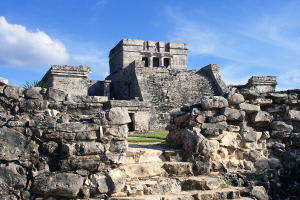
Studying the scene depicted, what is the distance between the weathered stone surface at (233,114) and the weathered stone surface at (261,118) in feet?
1.04

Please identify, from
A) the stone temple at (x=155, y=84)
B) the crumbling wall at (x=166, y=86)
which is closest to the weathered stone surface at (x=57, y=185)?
the stone temple at (x=155, y=84)

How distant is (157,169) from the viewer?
482cm

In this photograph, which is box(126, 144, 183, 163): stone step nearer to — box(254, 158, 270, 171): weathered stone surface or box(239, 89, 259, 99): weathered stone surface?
box(254, 158, 270, 171): weathered stone surface

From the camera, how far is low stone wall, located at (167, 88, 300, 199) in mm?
5199

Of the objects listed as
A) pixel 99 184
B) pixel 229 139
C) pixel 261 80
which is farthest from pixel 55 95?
pixel 261 80

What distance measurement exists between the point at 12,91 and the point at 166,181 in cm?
250

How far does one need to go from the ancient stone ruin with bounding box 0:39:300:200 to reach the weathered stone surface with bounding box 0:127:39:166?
1cm

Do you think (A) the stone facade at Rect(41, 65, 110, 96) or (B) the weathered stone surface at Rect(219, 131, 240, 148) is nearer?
(B) the weathered stone surface at Rect(219, 131, 240, 148)

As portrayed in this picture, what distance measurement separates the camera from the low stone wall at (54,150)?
3986 millimetres

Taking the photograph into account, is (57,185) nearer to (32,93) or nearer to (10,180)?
(10,180)

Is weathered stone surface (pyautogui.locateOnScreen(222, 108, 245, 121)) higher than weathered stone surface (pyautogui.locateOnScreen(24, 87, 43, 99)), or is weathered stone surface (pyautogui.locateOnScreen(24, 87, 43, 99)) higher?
weathered stone surface (pyautogui.locateOnScreen(24, 87, 43, 99))

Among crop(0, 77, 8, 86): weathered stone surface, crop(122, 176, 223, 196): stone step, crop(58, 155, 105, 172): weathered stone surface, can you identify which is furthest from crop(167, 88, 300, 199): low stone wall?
crop(0, 77, 8, 86): weathered stone surface

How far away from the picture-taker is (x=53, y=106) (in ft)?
16.1

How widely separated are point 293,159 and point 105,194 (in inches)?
133
